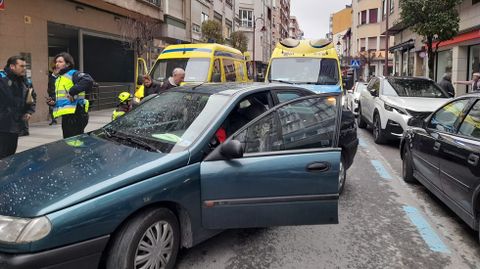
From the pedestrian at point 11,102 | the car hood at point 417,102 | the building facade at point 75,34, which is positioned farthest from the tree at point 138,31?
the pedestrian at point 11,102

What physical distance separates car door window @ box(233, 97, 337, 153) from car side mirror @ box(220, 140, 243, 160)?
196 millimetres

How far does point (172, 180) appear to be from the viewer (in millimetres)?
3225

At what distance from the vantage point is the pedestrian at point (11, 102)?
540 cm

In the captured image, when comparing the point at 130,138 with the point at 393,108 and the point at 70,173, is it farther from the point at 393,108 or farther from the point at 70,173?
the point at 393,108

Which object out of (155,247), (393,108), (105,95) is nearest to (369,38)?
(105,95)

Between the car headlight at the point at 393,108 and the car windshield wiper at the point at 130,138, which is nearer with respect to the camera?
the car windshield wiper at the point at 130,138

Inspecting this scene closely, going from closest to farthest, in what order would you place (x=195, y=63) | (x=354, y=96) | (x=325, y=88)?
1. (x=325, y=88)
2. (x=195, y=63)
3. (x=354, y=96)

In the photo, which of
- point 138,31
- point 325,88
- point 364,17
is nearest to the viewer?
point 325,88

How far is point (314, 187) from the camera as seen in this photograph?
3625mm

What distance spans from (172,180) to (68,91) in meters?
3.14

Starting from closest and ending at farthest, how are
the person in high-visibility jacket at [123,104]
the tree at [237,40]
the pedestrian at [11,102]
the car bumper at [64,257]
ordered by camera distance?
1. the car bumper at [64,257]
2. the pedestrian at [11,102]
3. the person in high-visibility jacket at [123,104]
4. the tree at [237,40]

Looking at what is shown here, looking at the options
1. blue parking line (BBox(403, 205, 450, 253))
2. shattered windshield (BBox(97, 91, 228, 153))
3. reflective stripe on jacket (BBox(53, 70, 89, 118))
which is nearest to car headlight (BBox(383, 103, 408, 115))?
blue parking line (BBox(403, 205, 450, 253))

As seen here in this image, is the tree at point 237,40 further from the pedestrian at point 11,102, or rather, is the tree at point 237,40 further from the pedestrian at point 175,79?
the pedestrian at point 11,102

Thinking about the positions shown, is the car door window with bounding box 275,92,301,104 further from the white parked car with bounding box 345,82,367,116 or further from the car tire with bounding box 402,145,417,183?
the white parked car with bounding box 345,82,367,116
